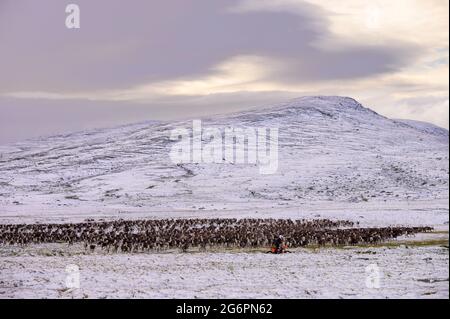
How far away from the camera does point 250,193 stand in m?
85.6

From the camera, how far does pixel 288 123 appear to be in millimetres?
159750

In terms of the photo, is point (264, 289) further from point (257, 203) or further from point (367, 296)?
point (257, 203)

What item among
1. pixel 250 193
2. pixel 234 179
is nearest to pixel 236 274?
pixel 250 193

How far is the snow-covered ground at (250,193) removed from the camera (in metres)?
19.5

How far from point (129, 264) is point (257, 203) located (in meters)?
52.8

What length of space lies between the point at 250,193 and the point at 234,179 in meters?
11.1

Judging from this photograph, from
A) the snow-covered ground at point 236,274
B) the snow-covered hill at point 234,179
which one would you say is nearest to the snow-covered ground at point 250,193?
the snow-covered ground at point 236,274

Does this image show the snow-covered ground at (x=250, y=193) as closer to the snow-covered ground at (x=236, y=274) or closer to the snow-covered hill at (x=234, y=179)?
the snow-covered ground at (x=236, y=274)

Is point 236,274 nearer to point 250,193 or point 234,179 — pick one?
point 250,193

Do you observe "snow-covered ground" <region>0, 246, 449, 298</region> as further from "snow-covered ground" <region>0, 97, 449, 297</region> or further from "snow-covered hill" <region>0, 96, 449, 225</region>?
"snow-covered hill" <region>0, 96, 449, 225</region>

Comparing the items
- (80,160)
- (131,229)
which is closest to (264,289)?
(131,229)

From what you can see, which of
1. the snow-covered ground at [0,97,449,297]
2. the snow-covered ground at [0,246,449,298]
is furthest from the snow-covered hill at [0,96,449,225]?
the snow-covered ground at [0,246,449,298]

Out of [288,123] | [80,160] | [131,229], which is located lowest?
[131,229]

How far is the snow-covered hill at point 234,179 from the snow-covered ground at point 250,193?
0.27 metres
